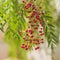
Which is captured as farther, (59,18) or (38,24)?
(59,18)

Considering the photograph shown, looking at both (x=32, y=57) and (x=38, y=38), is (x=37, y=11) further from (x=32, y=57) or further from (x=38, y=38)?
(x=32, y=57)

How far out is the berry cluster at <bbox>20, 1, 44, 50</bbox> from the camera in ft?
2.35

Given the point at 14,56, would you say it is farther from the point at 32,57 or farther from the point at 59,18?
the point at 59,18

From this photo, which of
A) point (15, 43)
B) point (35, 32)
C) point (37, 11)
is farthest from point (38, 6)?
point (15, 43)

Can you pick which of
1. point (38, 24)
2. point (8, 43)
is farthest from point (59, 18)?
point (8, 43)

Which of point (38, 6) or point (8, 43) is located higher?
point (38, 6)

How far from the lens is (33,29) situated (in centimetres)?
77

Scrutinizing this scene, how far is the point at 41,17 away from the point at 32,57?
280 millimetres

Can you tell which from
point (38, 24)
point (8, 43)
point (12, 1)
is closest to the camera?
point (12, 1)

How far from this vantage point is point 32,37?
77 cm

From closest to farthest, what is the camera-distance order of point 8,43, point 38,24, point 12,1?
point 12,1
point 38,24
point 8,43

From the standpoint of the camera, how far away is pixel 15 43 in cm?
85

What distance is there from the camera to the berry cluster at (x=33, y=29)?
72 cm

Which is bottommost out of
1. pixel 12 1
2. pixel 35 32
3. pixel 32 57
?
pixel 32 57
